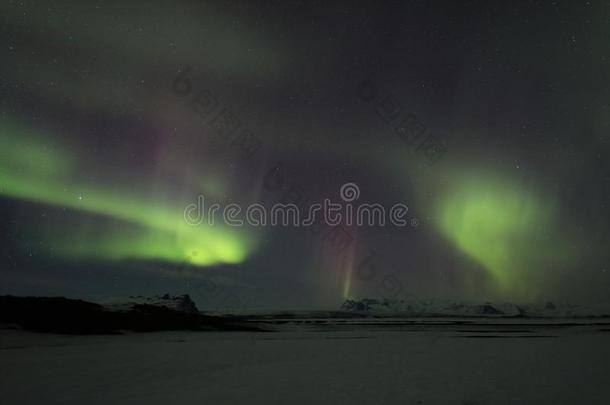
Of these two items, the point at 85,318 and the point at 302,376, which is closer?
the point at 302,376

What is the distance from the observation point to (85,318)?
4775cm

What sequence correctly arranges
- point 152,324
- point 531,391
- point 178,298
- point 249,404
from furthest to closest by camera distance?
1. point 178,298
2. point 152,324
3. point 531,391
4. point 249,404

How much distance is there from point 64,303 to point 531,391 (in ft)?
183

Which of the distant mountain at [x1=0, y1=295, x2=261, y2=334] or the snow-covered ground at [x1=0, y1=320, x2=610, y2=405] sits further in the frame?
the distant mountain at [x1=0, y1=295, x2=261, y2=334]

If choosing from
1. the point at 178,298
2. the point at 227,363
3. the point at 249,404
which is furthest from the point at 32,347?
the point at 178,298

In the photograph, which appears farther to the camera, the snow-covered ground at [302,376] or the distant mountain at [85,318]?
the distant mountain at [85,318]

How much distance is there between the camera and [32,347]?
27.5 metres

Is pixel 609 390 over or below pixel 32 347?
over

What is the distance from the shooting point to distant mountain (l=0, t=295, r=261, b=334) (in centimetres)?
4061

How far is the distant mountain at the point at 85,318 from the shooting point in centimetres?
4061

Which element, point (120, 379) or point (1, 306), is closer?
point (120, 379)

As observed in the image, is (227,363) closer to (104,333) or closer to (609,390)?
(609,390)

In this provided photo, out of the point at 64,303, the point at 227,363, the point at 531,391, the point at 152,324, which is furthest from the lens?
the point at 64,303

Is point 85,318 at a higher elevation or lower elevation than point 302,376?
lower
